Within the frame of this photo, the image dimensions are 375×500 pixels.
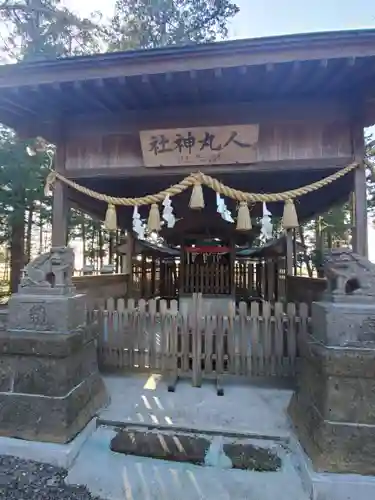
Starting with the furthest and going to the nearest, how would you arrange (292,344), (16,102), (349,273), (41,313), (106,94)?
(292,344) → (16,102) → (106,94) → (41,313) → (349,273)

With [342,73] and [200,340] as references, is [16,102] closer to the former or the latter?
[342,73]

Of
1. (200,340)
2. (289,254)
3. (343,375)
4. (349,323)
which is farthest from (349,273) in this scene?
(289,254)

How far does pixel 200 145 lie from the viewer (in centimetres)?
399

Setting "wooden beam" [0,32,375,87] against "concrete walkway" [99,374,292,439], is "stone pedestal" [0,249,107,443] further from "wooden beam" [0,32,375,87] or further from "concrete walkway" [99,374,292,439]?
"wooden beam" [0,32,375,87]

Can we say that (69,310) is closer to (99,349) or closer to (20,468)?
(20,468)

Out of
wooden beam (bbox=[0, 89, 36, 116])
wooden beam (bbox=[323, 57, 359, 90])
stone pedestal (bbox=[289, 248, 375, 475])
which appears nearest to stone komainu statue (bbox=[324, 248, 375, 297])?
stone pedestal (bbox=[289, 248, 375, 475])

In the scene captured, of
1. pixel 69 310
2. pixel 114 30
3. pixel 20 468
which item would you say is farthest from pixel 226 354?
pixel 114 30

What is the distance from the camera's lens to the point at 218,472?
8.73 feet

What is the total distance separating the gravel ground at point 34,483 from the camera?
2.35 metres

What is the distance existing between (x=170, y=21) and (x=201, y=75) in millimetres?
10243

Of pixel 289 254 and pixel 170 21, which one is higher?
pixel 170 21

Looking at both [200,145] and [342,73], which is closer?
[342,73]

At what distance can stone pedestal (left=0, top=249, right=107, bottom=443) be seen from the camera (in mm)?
2984

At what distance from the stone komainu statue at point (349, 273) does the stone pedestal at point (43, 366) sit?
2570 millimetres
